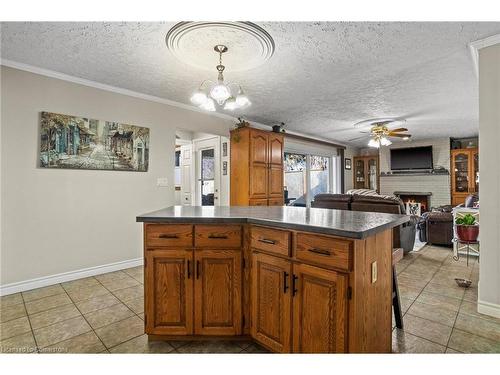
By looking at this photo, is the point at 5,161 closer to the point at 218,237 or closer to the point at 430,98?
the point at 218,237

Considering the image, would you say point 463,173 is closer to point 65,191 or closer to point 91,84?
point 91,84

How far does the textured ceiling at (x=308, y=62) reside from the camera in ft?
6.91

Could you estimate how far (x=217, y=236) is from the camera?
174cm

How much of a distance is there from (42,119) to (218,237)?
2.52 meters

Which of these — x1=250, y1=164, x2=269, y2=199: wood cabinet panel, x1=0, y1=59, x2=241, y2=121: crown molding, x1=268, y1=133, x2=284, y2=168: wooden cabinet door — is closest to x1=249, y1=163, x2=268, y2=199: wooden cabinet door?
x1=250, y1=164, x2=269, y2=199: wood cabinet panel

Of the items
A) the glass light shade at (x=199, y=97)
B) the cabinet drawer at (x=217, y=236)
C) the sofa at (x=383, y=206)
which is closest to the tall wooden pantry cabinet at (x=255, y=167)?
the sofa at (x=383, y=206)

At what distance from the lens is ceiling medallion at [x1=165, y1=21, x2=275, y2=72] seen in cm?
193

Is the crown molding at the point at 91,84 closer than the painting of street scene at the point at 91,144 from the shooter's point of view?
Yes

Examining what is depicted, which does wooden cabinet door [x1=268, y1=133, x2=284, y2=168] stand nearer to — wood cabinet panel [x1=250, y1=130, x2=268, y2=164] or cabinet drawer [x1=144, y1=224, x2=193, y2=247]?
wood cabinet panel [x1=250, y1=130, x2=268, y2=164]

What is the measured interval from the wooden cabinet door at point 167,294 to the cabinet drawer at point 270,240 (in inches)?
19.6

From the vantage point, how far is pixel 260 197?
15.1ft

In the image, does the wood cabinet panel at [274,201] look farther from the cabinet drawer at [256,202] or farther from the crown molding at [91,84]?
the crown molding at [91,84]

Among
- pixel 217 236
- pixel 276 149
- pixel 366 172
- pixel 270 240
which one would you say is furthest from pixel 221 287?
pixel 366 172

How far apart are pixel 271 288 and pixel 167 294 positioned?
70 centimetres
